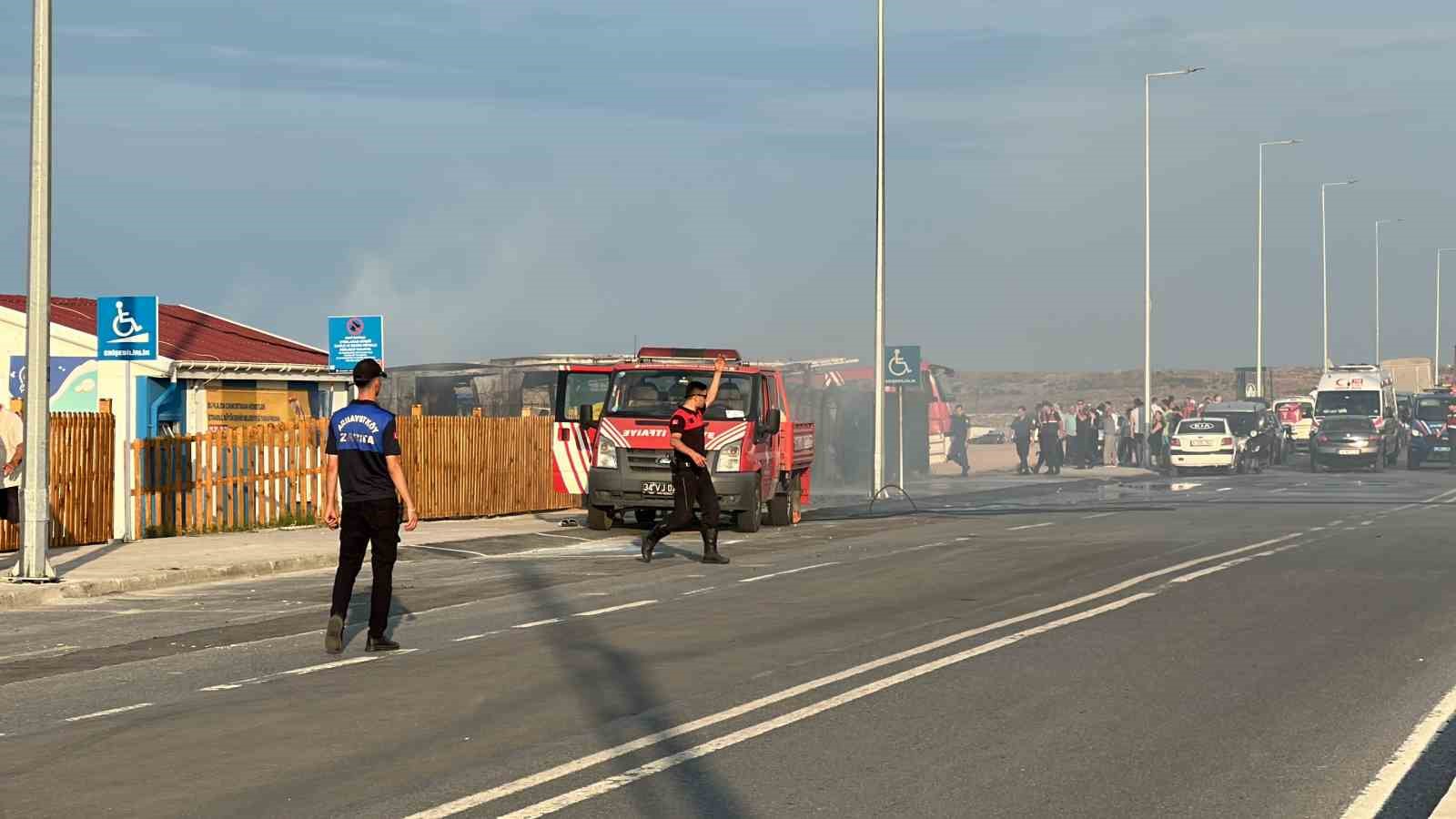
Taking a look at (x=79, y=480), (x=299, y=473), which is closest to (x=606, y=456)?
(x=299, y=473)

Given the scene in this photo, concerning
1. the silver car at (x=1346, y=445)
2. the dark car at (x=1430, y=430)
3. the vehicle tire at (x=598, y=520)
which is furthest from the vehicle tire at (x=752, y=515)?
the dark car at (x=1430, y=430)

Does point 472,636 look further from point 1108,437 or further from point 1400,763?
point 1108,437

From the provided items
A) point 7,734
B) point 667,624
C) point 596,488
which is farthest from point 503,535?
point 7,734

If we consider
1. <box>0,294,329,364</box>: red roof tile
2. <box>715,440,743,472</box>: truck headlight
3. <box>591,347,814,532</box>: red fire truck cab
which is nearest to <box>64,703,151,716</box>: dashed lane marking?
<box>591,347,814,532</box>: red fire truck cab

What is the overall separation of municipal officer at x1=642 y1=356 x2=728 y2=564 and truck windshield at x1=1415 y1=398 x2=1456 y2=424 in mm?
50608

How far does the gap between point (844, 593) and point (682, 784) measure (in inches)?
322

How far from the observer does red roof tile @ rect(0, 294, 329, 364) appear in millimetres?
30281

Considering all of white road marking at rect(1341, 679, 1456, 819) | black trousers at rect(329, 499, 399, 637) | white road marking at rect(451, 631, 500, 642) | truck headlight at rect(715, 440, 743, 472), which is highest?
truck headlight at rect(715, 440, 743, 472)

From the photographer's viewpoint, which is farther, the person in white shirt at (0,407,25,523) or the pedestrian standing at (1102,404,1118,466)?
the pedestrian standing at (1102,404,1118,466)

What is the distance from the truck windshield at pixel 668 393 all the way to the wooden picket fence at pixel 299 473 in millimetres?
3524

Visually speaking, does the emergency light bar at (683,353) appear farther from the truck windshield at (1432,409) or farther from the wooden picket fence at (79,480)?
the truck windshield at (1432,409)

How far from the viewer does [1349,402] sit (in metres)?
59.2

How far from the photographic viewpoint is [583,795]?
24.3 feet

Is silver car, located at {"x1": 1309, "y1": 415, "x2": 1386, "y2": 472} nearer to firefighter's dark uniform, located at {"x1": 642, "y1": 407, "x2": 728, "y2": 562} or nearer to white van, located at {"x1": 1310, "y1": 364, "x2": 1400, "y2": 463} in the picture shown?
white van, located at {"x1": 1310, "y1": 364, "x2": 1400, "y2": 463}
